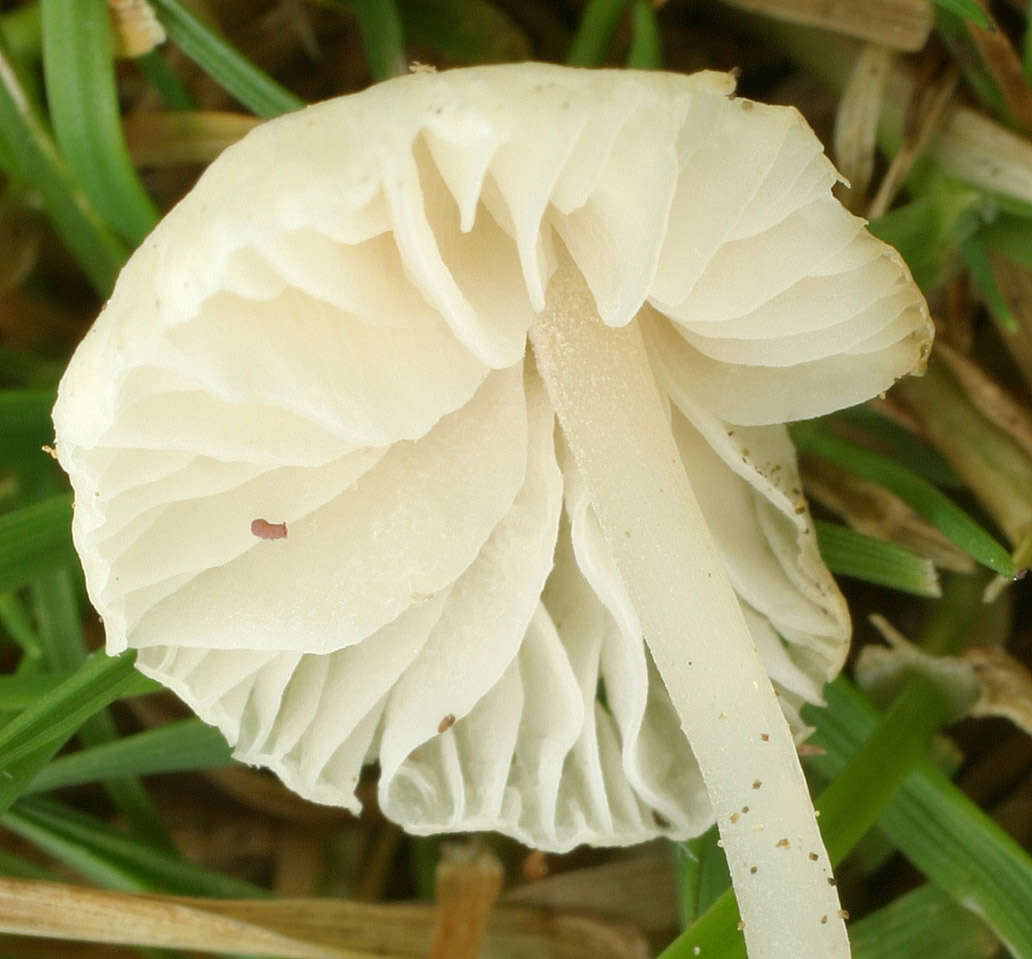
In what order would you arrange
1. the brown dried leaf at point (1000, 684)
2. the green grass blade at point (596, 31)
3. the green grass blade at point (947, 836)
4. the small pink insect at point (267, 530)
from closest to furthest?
1. the small pink insect at point (267, 530)
2. the green grass blade at point (947, 836)
3. the brown dried leaf at point (1000, 684)
4. the green grass blade at point (596, 31)

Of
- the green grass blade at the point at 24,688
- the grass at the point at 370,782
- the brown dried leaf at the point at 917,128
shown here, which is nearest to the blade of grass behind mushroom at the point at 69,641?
the grass at the point at 370,782

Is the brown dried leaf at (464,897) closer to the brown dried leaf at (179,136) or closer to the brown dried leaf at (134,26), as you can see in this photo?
the brown dried leaf at (179,136)

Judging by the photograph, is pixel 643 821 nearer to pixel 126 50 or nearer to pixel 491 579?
pixel 491 579

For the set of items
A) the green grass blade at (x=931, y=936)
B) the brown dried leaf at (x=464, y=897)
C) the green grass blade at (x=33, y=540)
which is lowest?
the brown dried leaf at (x=464, y=897)

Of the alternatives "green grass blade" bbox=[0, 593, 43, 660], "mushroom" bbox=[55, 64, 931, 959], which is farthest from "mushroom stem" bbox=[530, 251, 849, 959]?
"green grass blade" bbox=[0, 593, 43, 660]

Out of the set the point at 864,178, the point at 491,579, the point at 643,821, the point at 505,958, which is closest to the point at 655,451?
the point at 491,579

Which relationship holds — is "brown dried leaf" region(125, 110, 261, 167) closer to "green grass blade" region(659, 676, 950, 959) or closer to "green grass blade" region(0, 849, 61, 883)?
"green grass blade" region(0, 849, 61, 883)
